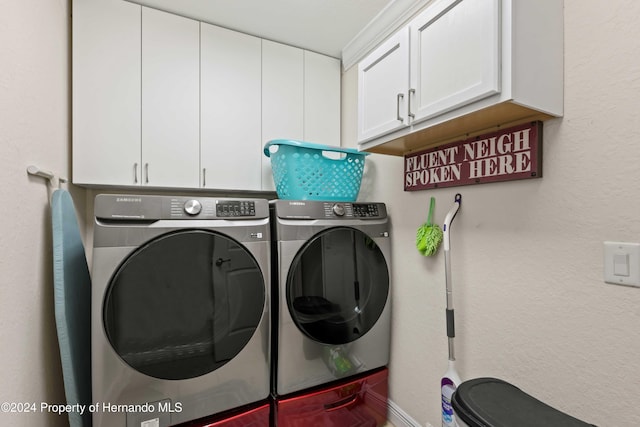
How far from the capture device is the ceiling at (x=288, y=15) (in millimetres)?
1552

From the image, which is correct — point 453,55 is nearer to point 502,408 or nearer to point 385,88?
point 385,88

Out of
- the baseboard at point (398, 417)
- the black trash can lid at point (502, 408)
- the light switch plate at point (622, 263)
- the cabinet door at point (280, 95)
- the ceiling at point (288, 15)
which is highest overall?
the ceiling at point (288, 15)

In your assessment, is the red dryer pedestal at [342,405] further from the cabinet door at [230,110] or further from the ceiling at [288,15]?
the ceiling at [288,15]

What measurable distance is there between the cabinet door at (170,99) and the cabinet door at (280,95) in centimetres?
42

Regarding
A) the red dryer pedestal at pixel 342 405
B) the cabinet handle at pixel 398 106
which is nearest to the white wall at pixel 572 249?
the cabinet handle at pixel 398 106

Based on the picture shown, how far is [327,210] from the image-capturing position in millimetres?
1463

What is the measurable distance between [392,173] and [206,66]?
1305 mm

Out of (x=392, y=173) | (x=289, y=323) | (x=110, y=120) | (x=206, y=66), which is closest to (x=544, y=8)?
(x=392, y=173)

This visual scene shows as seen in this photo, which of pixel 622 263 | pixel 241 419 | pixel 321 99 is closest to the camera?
pixel 622 263

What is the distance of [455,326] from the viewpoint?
127cm

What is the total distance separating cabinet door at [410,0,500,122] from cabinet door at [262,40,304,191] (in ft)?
3.30

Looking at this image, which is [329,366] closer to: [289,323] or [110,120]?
[289,323]

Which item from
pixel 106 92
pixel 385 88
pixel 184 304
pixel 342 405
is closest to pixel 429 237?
pixel 385 88

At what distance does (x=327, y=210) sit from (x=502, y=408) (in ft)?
3.32
